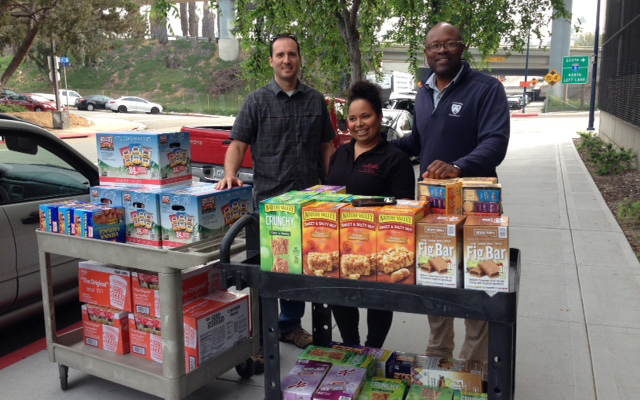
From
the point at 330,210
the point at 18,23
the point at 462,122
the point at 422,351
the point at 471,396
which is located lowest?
the point at 422,351

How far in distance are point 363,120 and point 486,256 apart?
4.36 ft

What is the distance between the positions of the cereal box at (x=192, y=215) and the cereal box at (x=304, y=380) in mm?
889

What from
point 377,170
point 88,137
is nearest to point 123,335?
point 377,170

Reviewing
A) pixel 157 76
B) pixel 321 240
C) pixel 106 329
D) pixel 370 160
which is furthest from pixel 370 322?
pixel 157 76

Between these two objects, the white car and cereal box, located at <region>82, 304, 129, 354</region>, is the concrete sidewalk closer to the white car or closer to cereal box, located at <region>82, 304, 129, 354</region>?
cereal box, located at <region>82, 304, 129, 354</region>

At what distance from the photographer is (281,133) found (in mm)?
4160

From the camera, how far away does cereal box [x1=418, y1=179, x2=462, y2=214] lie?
2738mm

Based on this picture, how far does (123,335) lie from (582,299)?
4096 mm

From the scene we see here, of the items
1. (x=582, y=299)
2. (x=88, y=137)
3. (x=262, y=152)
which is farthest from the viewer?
(x=88, y=137)

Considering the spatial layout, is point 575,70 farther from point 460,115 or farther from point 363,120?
point 363,120

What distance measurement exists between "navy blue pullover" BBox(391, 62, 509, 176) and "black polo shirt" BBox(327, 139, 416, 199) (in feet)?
0.86

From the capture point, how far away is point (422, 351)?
4.61 m

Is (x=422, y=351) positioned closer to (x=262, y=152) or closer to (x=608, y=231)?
(x=262, y=152)

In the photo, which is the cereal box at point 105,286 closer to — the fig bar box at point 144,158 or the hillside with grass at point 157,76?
the fig bar box at point 144,158
